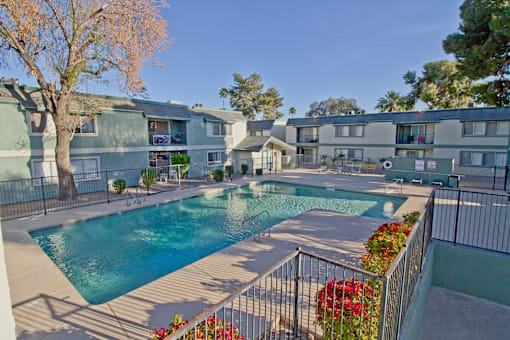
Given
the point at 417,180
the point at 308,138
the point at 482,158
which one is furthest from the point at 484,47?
the point at 308,138

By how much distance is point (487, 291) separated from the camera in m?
6.72

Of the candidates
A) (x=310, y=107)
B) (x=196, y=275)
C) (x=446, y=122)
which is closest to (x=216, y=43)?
(x=446, y=122)

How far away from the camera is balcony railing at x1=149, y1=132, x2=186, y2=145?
2062 cm

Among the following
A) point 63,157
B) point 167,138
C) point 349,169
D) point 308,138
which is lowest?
point 349,169

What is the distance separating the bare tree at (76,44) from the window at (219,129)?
32.6 feet

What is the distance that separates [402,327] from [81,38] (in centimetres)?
1722

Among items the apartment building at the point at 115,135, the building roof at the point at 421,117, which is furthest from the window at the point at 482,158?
the apartment building at the point at 115,135

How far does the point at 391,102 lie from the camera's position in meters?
36.8

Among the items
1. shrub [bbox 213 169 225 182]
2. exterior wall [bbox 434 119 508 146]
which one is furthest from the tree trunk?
exterior wall [bbox 434 119 508 146]

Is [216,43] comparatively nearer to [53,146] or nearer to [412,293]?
[53,146]

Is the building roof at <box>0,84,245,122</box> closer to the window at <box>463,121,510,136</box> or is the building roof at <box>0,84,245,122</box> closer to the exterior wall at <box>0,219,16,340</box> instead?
the exterior wall at <box>0,219,16,340</box>

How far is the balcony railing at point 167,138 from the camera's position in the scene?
67.7ft

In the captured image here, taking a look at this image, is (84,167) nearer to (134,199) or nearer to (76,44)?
(134,199)

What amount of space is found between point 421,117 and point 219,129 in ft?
66.0
